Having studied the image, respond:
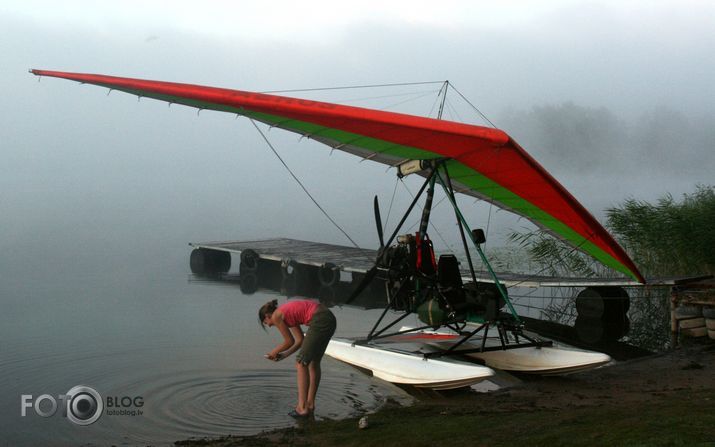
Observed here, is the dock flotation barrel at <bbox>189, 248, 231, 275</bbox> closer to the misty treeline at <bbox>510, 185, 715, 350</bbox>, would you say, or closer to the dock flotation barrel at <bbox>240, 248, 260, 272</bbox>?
the dock flotation barrel at <bbox>240, 248, 260, 272</bbox>

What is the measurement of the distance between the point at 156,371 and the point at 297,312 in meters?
2.82

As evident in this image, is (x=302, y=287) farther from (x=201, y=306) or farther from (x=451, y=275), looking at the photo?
(x=451, y=275)

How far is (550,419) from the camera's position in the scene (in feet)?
15.9

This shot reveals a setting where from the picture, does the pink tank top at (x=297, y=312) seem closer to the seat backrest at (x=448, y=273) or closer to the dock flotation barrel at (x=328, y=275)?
the seat backrest at (x=448, y=273)

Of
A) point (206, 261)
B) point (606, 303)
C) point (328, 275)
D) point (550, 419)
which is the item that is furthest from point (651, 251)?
point (206, 261)

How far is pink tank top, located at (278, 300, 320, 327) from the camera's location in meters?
5.73

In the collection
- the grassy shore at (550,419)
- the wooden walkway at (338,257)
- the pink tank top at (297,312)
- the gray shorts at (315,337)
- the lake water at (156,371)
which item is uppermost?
the wooden walkway at (338,257)

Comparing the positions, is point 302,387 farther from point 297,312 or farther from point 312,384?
point 297,312

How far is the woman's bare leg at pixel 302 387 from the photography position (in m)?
5.79

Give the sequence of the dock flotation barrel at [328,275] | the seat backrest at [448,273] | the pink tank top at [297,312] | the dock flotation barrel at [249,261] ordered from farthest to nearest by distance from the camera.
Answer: the dock flotation barrel at [249,261]
the dock flotation barrel at [328,275]
the seat backrest at [448,273]
the pink tank top at [297,312]

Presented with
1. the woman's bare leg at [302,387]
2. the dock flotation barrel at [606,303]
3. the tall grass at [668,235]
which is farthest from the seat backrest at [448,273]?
the tall grass at [668,235]

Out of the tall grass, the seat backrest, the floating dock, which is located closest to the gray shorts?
the seat backrest

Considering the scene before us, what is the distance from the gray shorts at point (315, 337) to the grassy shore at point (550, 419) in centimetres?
57

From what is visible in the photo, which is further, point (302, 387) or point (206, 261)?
point (206, 261)
